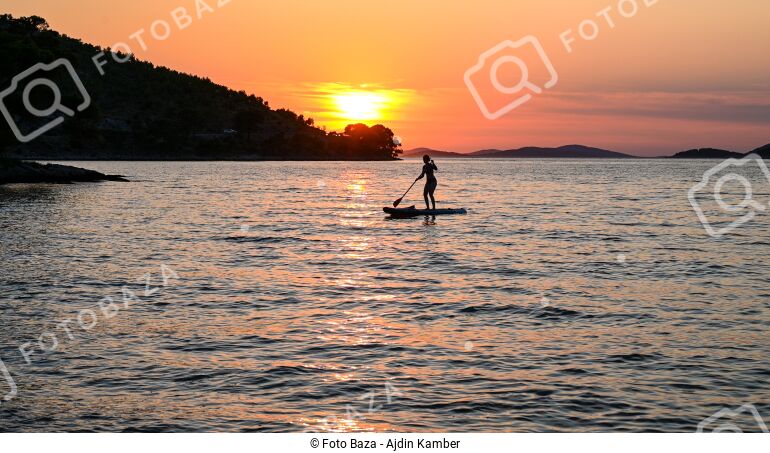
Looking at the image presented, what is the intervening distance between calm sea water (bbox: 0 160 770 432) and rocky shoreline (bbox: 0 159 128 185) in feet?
152

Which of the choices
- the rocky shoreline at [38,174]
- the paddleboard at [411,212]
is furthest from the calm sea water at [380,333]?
the rocky shoreline at [38,174]

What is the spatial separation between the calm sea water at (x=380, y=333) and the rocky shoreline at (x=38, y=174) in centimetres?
4641

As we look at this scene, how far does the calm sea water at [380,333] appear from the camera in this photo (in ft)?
33.9

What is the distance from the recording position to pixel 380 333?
48.2 ft

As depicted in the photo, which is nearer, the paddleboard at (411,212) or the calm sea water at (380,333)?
the calm sea water at (380,333)

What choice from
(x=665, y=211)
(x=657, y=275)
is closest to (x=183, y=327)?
(x=657, y=275)

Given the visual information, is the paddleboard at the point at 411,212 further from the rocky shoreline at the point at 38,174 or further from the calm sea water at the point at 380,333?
the rocky shoreline at the point at 38,174

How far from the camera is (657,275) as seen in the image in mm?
22328

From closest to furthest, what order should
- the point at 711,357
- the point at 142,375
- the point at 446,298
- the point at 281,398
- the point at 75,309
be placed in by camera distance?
the point at 281,398, the point at 142,375, the point at 711,357, the point at 75,309, the point at 446,298

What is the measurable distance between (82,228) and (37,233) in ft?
8.71

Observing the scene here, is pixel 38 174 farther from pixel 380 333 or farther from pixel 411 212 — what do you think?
pixel 380 333

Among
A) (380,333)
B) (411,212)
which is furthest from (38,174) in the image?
(380,333)

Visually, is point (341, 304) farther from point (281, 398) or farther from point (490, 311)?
point (281, 398)

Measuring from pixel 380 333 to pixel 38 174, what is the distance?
229 feet
